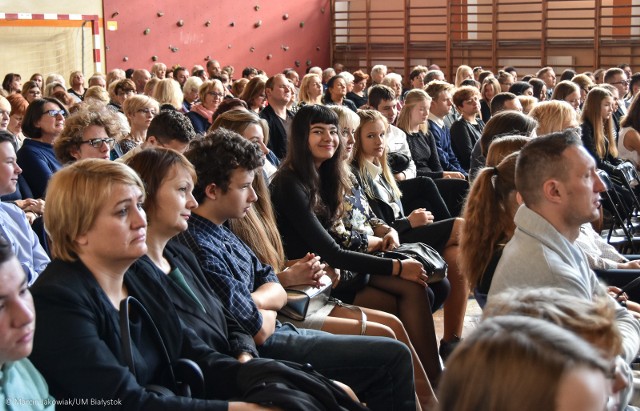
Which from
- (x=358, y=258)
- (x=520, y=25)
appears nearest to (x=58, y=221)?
(x=358, y=258)

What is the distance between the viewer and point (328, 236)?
3496 mm

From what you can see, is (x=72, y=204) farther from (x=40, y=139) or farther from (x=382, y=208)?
(x=40, y=139)

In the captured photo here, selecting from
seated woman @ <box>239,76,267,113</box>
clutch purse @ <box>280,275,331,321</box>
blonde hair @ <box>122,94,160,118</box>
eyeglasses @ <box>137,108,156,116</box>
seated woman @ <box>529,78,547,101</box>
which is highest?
seated woman @ <box>529,78,547,101</box>

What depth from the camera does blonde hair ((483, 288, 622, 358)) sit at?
54.7 inches

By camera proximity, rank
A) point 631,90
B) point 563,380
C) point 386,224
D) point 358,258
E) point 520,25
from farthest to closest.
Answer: point 520,25 < point 631,90 < point 386,224 < point 358,258 < point 563,380

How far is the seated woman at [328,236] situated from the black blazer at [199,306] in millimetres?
1019

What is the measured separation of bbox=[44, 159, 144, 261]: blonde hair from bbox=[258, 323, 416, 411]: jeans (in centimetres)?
85

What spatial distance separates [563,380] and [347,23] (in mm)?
16876

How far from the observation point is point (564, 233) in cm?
250

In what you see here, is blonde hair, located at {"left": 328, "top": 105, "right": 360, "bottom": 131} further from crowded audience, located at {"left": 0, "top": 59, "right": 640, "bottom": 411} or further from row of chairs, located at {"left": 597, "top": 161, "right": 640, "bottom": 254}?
row of chairs, located at {"left": 597, "top": 161, "right": 640, "bottom": 254}

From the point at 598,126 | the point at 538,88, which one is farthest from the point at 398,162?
the point at 538,88

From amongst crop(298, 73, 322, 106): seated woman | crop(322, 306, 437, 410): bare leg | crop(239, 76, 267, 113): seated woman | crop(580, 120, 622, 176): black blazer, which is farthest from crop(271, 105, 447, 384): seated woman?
crop(298, 73, 322, 106): seated woman

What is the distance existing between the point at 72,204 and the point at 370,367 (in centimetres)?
110

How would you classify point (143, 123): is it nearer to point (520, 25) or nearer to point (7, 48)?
point (7, 48)
